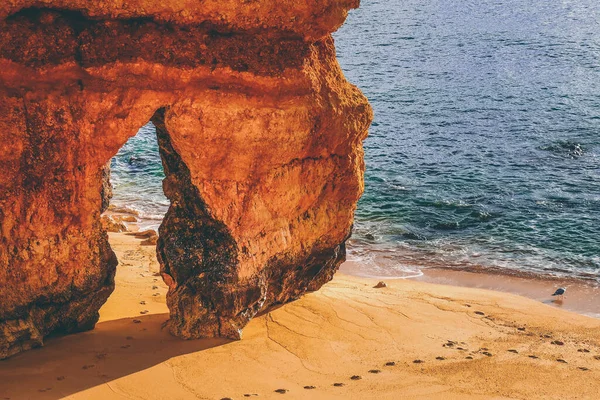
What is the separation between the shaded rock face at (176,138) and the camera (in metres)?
8.94

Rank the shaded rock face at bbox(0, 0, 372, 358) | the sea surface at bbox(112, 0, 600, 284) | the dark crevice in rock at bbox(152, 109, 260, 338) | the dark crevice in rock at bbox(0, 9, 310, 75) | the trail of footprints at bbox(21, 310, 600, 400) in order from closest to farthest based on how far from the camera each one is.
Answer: the dark crevice in rock at bbox(0, 9, 310, 75) → the shaded rock face at bbox(0, 0, 372, 358) → the trail of footprints at bbox(21, 310, 600, 400) → the dark crevice in rock at bbox(152, 109, 260, 338) → the sea surface at bbox(112, 0, 600, 284)

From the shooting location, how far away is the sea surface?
18641mm

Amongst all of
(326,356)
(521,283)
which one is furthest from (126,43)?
(521,283)

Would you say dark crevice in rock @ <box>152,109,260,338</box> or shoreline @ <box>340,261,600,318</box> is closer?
dark crevice in rock @ <box>152,109,260,338</box>

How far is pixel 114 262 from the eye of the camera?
1031 cm

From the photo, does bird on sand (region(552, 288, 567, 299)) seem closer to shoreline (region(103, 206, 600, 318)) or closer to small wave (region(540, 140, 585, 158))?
shoreline (region(103, 206, 600, 318))

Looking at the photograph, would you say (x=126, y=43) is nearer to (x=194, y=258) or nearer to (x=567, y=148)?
(x=194, y=258)

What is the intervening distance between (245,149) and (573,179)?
51.5 ft

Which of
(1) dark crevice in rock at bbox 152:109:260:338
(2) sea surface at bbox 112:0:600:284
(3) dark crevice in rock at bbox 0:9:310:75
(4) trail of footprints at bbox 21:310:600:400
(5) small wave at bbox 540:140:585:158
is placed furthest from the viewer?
(5) small wave at bbox 540:140:585:158

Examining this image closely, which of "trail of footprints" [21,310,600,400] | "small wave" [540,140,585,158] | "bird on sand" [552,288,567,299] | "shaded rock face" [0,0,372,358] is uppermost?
"shaded rock face" [0,0,372,358]

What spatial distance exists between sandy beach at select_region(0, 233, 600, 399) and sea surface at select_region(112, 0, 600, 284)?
5.21m

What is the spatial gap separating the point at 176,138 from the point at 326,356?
3602mm

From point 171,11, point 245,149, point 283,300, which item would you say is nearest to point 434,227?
point 283,300

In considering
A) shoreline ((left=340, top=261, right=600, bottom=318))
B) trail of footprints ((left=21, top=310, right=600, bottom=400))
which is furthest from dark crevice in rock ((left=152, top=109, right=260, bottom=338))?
shoreline ((left=340, top=261, right=600, bottom=318))
